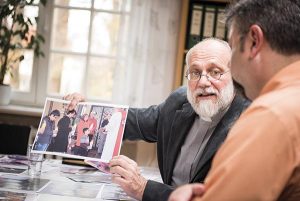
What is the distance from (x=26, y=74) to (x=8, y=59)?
211 mm

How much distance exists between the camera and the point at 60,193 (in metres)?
1.30

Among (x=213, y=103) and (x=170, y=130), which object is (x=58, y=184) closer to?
(x=170, y=130)

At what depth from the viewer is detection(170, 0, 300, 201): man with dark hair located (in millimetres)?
607

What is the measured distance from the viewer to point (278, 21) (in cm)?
76

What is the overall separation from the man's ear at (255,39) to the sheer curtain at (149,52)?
7.08ft

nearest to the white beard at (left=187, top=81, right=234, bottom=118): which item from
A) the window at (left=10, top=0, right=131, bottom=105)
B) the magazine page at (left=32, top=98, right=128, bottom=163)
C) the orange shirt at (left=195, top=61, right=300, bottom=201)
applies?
the magazine page at (left=32, top=98, right=128, bottom=163)

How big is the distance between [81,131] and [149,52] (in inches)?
59.8

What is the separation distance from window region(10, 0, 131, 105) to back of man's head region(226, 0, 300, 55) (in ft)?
8.02

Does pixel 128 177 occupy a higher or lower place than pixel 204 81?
lower

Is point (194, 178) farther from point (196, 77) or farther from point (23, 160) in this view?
point (23, 160)

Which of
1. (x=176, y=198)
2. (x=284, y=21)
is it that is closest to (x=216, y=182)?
(x=176, y=198)

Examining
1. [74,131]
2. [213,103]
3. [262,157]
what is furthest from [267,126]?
[74,131]

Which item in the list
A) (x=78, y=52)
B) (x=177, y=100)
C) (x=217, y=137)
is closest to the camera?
(x=217, y=137)

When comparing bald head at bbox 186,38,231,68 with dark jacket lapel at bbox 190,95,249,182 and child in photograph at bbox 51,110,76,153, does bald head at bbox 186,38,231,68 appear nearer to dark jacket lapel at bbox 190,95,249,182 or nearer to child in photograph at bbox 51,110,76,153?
dark jacket lapel at bbox 190,95,249,182
